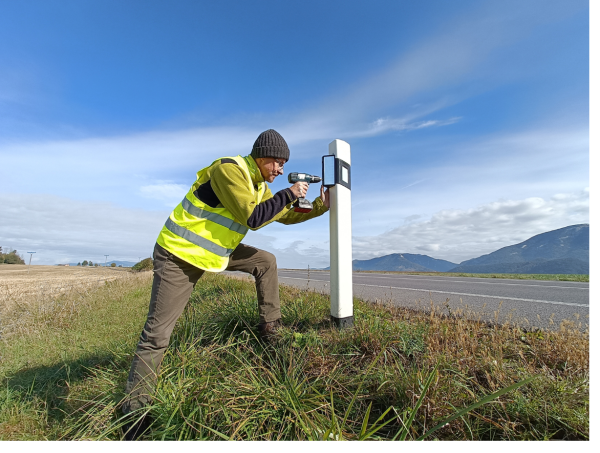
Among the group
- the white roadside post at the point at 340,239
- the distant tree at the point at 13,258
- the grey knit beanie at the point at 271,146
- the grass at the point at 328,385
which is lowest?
the distant tree at the point at 13,258

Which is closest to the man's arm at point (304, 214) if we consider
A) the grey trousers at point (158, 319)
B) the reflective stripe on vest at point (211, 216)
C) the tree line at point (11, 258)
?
the reflective stripe on vest at point (211, 216)

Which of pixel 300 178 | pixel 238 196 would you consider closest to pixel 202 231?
pixel 238 196

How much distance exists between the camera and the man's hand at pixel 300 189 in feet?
9.79

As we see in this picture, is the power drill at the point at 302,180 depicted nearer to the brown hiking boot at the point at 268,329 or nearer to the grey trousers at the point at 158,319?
the grey trousers at the point at 158,319

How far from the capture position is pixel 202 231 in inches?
104

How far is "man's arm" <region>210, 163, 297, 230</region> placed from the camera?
8.38 feet

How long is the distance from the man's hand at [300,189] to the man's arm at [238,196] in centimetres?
35

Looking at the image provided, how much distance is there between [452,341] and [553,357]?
0.68m

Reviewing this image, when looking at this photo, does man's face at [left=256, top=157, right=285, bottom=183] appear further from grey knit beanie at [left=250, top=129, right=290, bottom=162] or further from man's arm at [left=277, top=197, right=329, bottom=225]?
man's arm at [left=277, top=197, right=329, bottom=225]

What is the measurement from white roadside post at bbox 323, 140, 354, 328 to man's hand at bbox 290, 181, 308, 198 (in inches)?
11.1

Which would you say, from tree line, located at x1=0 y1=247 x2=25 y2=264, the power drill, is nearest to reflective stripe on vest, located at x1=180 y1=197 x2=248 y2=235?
the power drill

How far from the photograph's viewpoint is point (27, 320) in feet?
19.1

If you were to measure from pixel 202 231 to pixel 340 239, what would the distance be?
1.31 metres
